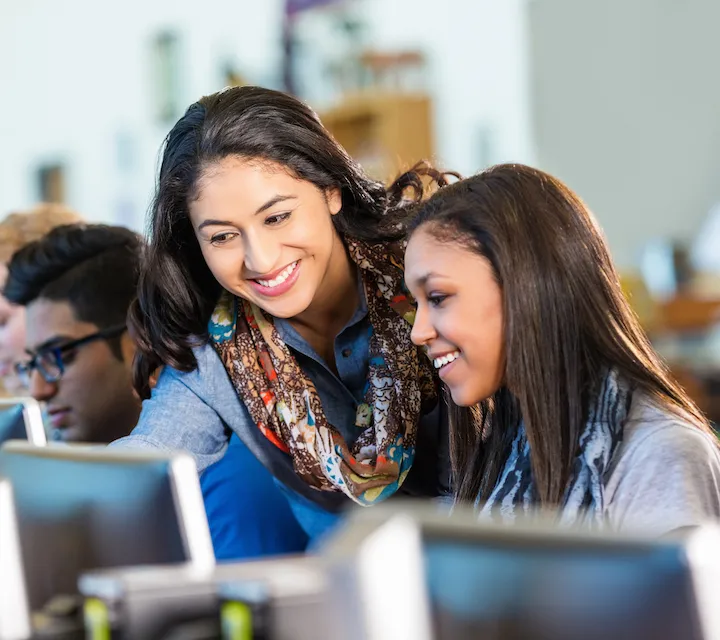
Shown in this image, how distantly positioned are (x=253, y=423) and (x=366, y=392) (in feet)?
0.76

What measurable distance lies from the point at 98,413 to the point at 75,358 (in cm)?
13

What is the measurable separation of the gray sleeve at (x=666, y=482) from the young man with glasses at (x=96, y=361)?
1.10 m

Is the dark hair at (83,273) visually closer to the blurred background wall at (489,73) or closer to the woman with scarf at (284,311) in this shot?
the woman with scarf at (284,311)

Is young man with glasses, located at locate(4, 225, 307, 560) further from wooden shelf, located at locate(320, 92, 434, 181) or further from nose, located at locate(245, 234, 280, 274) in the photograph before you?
wooden shelf, located at locate(320, 92, 434, 181)

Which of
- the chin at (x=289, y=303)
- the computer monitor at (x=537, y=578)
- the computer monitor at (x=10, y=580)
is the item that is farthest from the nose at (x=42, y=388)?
the computer monitor at (x=537, y=578)

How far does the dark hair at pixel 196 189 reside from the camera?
1.89m

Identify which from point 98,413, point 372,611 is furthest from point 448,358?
point 98,413

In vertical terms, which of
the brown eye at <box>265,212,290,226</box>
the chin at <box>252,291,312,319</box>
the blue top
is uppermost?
the brown eye at <box>265,212,290,226</box>

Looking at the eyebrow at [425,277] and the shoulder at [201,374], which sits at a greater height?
the eyebrow at [425,277]

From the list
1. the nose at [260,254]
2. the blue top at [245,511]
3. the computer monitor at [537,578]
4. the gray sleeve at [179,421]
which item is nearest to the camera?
the computer monitor at [537,578]

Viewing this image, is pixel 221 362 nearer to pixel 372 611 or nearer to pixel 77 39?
pixel 372 611

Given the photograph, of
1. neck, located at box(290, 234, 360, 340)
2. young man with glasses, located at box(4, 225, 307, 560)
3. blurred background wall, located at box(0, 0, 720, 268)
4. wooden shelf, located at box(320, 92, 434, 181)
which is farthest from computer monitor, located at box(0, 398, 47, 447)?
wooden shelf, located at box(320, 92, 434, 181)

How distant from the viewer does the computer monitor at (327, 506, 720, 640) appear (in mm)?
724

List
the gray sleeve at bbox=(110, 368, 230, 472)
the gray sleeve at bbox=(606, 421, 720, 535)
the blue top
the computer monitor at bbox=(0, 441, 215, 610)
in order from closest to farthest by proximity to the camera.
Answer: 1. the computer monitor at bbox=(0, 441, 215, 610)
2. the gray sleeve at bbox=(606, 421, 720, 535)
3. the gray sleeve at bbox=(110, 368, 230, 472)
4. the blue top
